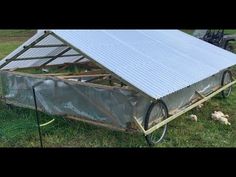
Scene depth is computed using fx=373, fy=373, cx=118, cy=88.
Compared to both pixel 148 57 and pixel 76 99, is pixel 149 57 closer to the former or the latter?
pixel 148 57

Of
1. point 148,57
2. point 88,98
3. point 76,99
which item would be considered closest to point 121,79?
point 88,98

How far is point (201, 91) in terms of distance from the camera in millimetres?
7992

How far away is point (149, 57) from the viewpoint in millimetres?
6961

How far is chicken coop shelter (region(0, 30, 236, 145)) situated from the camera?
593 cm

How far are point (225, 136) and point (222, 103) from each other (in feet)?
7.27

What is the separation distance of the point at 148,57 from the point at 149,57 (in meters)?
0.03

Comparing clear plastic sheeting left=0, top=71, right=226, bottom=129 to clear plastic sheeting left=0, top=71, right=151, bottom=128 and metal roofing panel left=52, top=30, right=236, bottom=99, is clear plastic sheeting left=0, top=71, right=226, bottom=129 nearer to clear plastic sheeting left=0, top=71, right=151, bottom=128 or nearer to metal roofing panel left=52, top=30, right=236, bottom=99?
clear plastic sheeting left=0, top=71, right=151, bottom=128

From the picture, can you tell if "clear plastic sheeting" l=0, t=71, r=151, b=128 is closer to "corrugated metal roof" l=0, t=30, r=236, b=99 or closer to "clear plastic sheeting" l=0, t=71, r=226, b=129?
"clear plastic sheeting" l=0, t=71, r=226, b=129

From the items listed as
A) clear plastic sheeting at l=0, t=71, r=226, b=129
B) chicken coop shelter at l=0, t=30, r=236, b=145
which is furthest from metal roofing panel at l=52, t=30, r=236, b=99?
clear plastic sheeting at l=0, t=71, r=226, b=129

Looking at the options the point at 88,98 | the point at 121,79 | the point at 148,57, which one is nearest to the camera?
the point at 121,79

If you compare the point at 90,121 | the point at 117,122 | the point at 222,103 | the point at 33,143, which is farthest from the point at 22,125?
the point at 222,103

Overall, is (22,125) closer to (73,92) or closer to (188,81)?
(73,92)

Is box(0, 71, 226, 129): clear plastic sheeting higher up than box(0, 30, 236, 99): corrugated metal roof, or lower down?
lower down

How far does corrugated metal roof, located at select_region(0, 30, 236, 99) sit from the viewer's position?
19.5 ft
